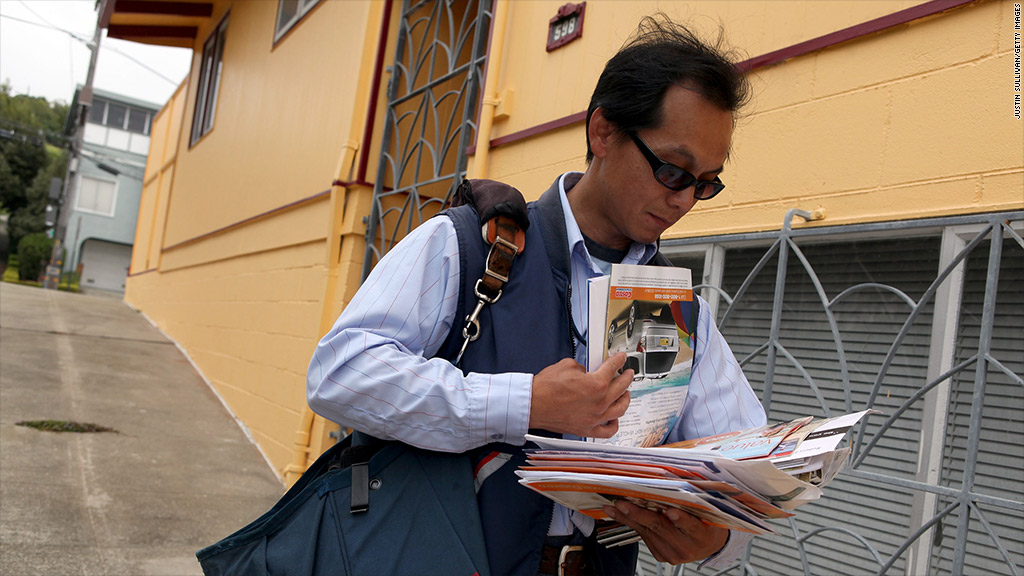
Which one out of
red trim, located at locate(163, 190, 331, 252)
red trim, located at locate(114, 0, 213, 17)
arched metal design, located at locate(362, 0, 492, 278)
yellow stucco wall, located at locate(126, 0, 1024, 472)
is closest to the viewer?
yellow stucco wall, located at locate(126, 0, 1024, 472)

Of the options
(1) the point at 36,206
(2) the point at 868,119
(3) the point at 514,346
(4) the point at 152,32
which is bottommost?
(3) the point at 514,346

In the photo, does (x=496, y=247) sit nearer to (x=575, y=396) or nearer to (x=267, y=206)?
(x=575, y=396)

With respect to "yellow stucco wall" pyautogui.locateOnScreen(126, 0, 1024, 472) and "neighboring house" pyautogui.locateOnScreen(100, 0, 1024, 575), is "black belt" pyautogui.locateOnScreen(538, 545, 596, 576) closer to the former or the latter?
"neighboring house" pyautogui.locateOnScreen(100, 0, 1024, 575)

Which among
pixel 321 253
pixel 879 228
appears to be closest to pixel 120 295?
pixel 321 253

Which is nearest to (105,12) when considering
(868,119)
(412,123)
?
(412,123)

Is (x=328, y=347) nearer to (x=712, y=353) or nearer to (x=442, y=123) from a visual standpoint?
(x=712, y=353)

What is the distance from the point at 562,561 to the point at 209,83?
12.0 meters

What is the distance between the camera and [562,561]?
1461mm

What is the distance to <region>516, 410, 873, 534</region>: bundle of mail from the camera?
117 cm

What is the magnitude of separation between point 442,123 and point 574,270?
4.63m

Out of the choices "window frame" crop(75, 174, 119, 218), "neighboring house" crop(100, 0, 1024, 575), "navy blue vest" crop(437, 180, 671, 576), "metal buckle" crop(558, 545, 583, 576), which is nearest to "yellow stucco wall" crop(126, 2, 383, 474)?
"neighboring house" crop(100, 0, 1024, 575)

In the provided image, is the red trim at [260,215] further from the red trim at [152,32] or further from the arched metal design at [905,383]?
the arched metal design at [905,383]

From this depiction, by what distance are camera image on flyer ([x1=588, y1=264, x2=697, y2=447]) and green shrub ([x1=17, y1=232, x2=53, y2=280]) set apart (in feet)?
124

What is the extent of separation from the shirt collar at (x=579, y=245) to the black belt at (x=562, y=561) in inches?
21.6
